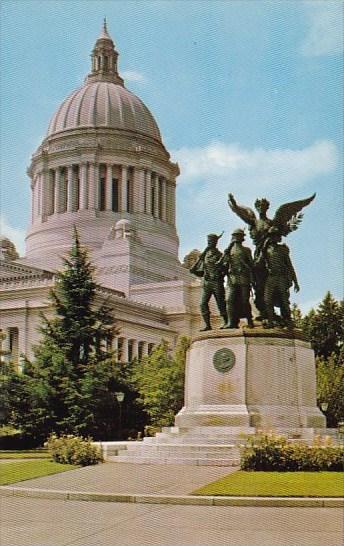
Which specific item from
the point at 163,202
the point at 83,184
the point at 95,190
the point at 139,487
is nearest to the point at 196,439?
the point at 139,487

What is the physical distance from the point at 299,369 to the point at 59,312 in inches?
710

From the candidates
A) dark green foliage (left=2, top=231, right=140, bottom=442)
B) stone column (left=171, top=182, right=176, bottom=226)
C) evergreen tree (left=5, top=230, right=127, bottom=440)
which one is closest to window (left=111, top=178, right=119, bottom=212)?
stone column (left=171, top=182, right=176, bottom=226)

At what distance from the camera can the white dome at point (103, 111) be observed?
9775 centimetres

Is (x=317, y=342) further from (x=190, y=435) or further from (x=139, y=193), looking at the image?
(x=139, y=193)

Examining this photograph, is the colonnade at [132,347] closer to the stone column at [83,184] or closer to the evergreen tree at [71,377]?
the stone column at [83,184]

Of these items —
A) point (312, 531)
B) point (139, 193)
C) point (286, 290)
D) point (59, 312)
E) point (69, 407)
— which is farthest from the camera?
point (139, 193)

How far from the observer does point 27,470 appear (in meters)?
18.7

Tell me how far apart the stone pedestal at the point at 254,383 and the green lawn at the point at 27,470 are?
3.61 m

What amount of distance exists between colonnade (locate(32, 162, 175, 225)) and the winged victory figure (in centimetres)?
7053

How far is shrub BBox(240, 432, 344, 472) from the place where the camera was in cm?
→ 1711

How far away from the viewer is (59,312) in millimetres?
37469

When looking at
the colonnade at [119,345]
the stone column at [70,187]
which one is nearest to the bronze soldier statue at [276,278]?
the colonnade at [119,345]

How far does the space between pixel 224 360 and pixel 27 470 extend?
19.3 ft

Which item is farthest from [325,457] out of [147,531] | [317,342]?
[317,342]
